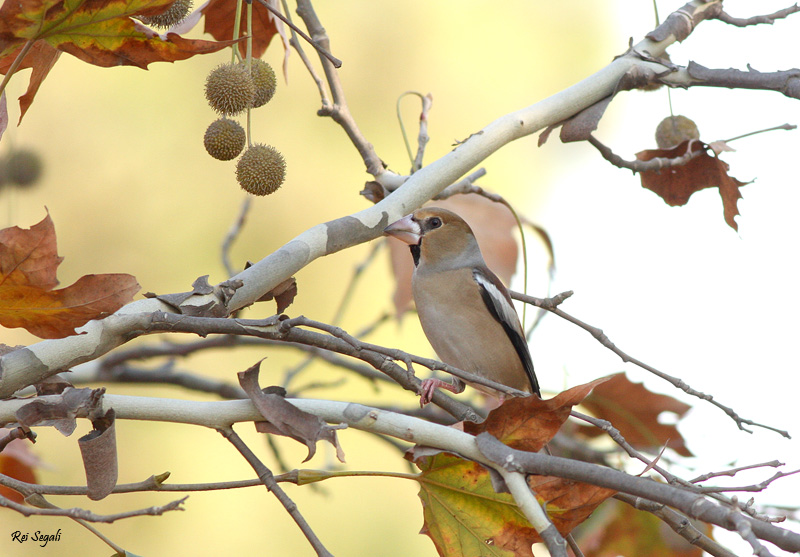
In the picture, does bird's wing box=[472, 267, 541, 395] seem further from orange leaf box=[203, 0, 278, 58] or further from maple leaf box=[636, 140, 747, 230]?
orange leaf box=[203, 0, 278, 58]

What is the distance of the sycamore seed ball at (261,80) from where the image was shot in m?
2.61

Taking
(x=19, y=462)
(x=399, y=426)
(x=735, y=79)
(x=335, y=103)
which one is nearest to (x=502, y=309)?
(x=335, y=103)

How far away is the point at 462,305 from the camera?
4.15 meters

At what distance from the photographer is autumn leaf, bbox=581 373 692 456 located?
4027mm

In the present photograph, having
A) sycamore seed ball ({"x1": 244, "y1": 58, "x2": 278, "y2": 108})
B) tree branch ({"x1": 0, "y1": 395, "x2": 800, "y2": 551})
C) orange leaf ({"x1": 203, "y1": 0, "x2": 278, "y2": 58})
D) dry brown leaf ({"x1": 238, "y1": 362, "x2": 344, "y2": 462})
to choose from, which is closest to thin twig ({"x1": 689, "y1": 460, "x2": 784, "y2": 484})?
tree branch ({"x1": 0, "y1": 395, "x2": 800, "y2": 551})

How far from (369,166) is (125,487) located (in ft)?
4.95

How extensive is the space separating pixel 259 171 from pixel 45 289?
37.3 inches

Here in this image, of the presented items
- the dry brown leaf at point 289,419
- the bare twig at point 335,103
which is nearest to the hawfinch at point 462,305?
the bare twig at point 335,103

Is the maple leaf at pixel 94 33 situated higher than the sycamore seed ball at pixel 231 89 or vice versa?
the sycamore seed ball at pixel 231 89

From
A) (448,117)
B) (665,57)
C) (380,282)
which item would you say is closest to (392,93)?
(448,117)

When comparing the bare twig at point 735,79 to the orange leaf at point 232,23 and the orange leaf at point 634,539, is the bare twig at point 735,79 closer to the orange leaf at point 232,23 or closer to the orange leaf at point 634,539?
the orange leaf at point 232,23

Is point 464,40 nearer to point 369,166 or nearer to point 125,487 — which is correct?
point 369,166

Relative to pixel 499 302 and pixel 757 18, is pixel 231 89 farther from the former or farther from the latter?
pixel 499 302

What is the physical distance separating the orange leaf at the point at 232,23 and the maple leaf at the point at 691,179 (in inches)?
58.0
